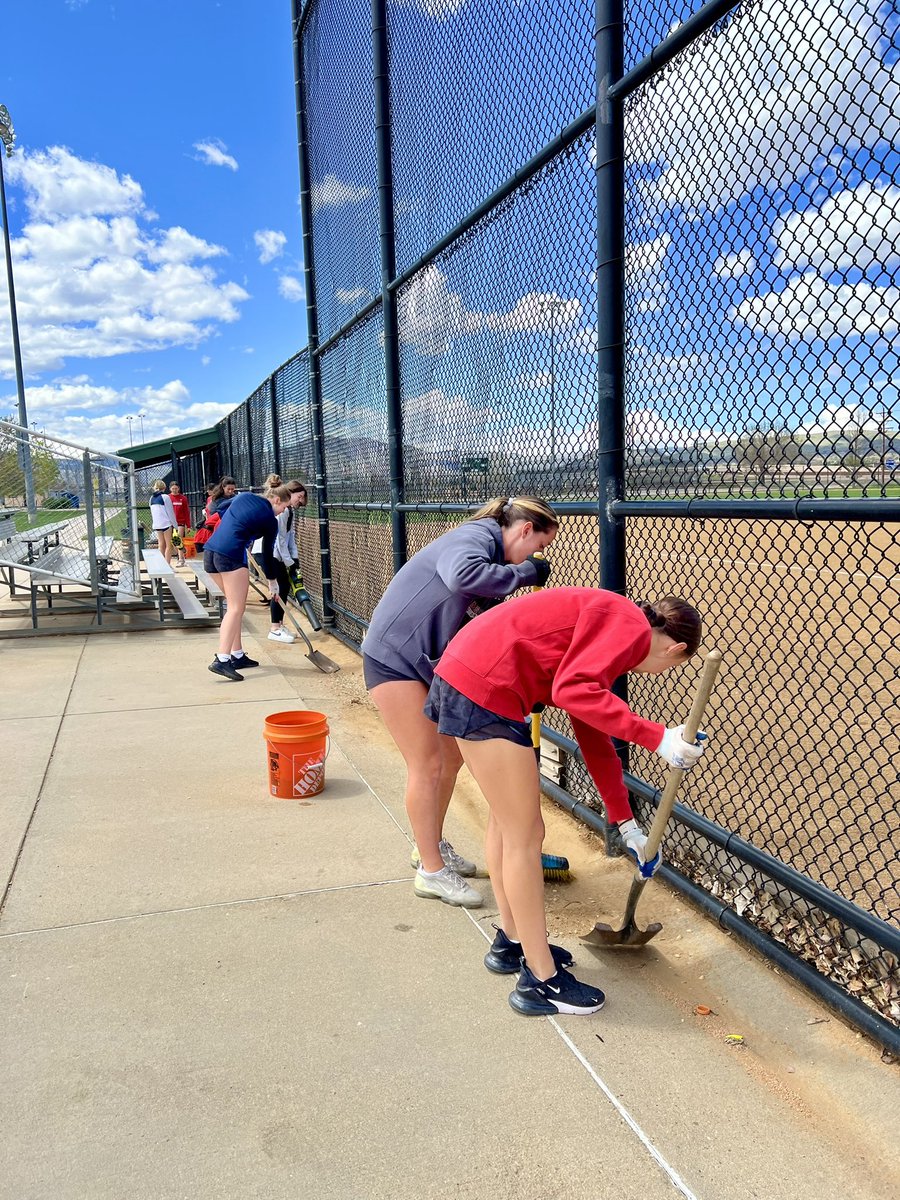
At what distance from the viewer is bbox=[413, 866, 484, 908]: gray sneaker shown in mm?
3359

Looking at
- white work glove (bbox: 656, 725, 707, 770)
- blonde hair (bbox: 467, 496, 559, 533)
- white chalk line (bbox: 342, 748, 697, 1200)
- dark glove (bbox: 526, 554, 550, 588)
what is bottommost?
white chalk line (bbox: 342, 748, 697, 1200)

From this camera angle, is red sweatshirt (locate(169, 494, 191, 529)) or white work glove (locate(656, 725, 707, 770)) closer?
white work glove (locate(656, 725, 707, 770))

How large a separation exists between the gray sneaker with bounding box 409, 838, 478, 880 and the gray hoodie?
0.85 metres

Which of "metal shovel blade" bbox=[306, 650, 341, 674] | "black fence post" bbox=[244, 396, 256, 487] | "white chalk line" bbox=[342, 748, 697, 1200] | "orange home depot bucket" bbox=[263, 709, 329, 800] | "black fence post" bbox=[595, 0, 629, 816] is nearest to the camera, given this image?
"white chalk line" bbox=[342, 748, 697, 1200]

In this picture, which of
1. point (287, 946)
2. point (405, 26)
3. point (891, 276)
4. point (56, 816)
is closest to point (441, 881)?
point (287, 946)

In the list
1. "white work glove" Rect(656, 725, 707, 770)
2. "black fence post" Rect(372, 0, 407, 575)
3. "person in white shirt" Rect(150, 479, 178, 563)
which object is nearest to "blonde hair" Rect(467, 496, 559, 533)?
"white work glove" Rect(656, 725, 707, 770)

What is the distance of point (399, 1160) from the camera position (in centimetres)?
208

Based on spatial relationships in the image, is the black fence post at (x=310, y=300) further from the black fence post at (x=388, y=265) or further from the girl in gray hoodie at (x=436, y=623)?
the girl in gray hoodie at (x=436, y=623)

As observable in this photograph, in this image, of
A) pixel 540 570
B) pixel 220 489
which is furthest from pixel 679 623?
pixel 220 489

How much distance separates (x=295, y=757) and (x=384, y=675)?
1360 mm

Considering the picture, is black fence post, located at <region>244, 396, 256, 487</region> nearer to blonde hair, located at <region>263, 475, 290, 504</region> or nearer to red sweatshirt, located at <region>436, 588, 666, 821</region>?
blonde hair, located at <region>263, 475, 290, 504</region>

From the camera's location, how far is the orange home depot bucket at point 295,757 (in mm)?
4406

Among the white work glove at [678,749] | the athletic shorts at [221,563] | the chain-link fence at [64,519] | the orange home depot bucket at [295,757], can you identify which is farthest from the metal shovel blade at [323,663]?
the white work glove at [678,749]

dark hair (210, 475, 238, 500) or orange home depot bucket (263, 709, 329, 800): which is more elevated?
dark hair (210, 475, 238, 500)
